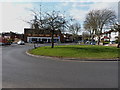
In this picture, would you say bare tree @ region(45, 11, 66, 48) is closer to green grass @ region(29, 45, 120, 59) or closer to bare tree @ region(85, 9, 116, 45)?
green grass @ region(29, 45, 120, 59)

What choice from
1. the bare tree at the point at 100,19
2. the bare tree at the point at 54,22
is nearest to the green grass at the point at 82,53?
the bare tree at the point at 54,22

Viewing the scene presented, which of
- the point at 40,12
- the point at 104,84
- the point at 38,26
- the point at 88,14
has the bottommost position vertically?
the point at 104,84

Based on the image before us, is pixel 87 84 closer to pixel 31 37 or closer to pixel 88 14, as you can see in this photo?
pixel 88 14

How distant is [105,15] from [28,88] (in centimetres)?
4204

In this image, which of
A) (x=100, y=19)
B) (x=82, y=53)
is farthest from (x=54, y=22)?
(x=100, y=19)

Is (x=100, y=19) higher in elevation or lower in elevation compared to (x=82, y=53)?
higher

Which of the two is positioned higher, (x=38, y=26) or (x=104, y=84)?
(x=38, y=26)

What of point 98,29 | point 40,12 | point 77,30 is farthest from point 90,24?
point 77,30

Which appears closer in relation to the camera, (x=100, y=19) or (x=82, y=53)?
(x=82, y=53)

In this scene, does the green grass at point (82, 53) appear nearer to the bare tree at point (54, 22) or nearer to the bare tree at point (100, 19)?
the bare tree at point (54, 22)

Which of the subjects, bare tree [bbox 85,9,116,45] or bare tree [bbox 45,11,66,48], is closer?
bare tree [bbox 45,11,66,48]

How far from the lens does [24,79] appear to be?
6.59 m

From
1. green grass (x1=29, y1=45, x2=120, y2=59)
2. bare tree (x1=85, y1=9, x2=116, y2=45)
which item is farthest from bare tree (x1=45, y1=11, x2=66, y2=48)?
bare tree (x1=85, y1=9, x2=116, y2=45)

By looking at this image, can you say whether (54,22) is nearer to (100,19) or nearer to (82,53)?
(82,53)
